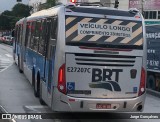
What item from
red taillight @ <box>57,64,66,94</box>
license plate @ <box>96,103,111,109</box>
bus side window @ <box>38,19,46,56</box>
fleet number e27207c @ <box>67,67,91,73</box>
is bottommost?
license plate @ <box>96,103,111,109</box>

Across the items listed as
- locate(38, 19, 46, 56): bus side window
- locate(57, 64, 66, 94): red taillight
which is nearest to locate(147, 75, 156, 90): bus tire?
locate(38, 19, 46, 56): bus side window

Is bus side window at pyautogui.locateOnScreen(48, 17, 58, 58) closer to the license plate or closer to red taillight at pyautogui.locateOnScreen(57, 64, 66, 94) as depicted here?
red taillight at pyautogui.locateOnScreen(57, 64, 66, 94)

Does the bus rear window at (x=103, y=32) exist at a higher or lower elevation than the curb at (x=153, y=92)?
higher

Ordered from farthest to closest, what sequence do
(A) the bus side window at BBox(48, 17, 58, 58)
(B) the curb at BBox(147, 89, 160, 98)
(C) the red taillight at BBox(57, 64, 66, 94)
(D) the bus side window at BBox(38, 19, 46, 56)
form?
(B) the curb at BBox(147, 89, 160, 98), (D) the bus side window at BBox(38, 19, 46, 56), (A) the bus side window at BBox(48, 17, 58, 58), (C) the red taillight at BBox(57, 64, 66, 94)

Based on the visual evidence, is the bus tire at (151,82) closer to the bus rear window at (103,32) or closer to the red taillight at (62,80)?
the bus rear window at (103,32)

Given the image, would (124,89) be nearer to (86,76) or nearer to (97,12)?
(86,76)

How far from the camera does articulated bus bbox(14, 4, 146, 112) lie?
959cm

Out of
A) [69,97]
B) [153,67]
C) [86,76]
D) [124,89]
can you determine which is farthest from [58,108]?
[153,67]

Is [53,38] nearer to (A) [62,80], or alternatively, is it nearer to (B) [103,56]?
(A) [62,80]

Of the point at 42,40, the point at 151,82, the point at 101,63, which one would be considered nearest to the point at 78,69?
the point at 101,63

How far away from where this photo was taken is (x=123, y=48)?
991cm

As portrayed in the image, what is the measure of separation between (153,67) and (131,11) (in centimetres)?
718

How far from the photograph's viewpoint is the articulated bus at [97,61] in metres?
9.59

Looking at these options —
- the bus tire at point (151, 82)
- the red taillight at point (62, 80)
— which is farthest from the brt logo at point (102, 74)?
the bus tire at point (151, 82)
